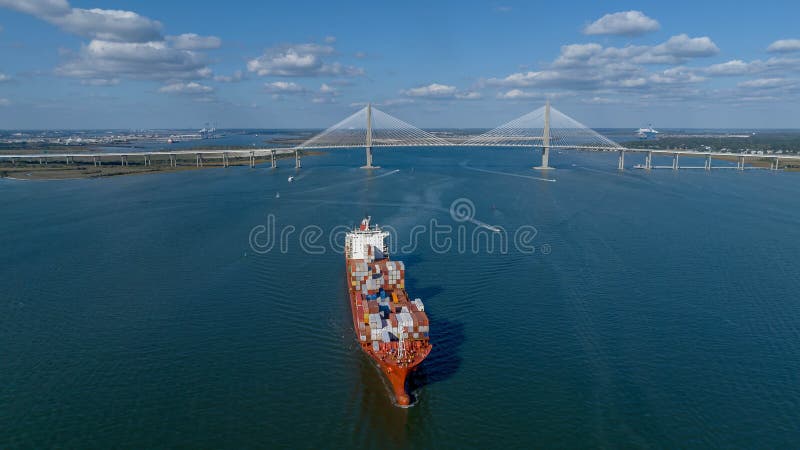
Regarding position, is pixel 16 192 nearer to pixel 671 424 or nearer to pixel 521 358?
pixel 521 358

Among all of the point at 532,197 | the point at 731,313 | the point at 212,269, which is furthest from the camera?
the point at 532,197

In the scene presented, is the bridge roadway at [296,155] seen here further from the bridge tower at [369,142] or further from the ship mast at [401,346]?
the ship mast at [401,346]

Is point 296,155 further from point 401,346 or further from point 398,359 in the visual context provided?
point 398,359

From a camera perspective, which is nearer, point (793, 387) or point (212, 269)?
point (793, 387)

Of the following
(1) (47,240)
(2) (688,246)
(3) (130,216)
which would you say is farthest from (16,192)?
(2) (688,246)

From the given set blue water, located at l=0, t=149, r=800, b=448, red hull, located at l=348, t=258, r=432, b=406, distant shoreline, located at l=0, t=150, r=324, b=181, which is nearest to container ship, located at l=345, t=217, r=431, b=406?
red hull, located at l=348, t=258, r=432, b=406

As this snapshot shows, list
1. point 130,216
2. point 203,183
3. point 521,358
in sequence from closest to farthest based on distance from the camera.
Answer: point 521,358
point 130,216
point 203,183
